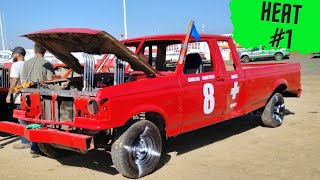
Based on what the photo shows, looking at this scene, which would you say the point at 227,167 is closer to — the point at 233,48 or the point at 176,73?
the point at 176,73

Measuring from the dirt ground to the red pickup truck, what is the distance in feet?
1.30

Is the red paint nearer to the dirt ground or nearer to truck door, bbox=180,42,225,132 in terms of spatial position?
truck door, bbox=180,42,225,132

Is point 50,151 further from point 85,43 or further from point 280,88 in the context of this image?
point 280,88

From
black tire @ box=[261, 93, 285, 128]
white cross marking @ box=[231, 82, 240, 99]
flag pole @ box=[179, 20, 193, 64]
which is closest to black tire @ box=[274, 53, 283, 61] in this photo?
black tire @ box=[261, 93, 285, 128]

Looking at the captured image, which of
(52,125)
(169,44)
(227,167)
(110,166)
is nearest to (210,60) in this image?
(169,44)

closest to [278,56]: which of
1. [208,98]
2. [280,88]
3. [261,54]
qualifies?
[261,54]

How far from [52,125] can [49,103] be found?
296 mm

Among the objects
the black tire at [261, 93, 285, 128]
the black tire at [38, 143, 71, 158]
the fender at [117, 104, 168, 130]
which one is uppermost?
the fender at [117, 104, 168, 130]

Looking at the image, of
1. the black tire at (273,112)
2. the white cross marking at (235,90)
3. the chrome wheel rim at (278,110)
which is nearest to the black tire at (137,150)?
the white cross marking at (235,90)

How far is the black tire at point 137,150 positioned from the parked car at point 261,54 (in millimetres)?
32042

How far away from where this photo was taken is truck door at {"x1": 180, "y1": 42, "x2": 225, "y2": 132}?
555 centimetres

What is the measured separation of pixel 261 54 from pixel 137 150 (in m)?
32.8

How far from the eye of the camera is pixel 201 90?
5.76 meters

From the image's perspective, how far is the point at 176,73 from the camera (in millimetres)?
5430
